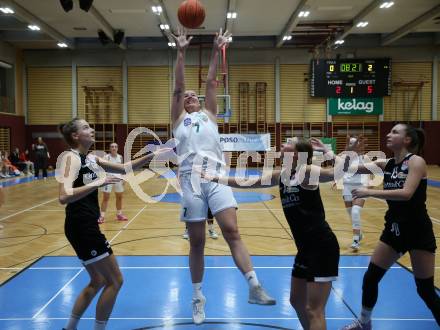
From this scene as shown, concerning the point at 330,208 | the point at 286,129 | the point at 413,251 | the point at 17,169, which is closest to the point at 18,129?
the point at 17,169

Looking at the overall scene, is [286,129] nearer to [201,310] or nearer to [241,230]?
[241,230]

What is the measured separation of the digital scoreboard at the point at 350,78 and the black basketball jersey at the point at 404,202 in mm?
17010

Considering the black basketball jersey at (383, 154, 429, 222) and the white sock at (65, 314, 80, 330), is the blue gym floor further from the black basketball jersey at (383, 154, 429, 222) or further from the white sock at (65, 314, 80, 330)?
the black basketball jersey at (383, 154, 429, 222)

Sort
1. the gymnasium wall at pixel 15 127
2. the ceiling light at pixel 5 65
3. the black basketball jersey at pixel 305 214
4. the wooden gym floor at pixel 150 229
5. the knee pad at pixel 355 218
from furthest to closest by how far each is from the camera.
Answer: the gymnasium wall at pixel 15 127 < the ceiling light at pixel 5 65 < the knee pad at pixel 355 218 < the wooden gym floor at pixel 150 229 < the black basketball jersey at pixel 305 214

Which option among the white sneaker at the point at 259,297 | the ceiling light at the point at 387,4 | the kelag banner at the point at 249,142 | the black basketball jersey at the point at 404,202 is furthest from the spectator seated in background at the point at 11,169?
the black basketball jersey at the point at 404,202

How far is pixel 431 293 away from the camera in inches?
132

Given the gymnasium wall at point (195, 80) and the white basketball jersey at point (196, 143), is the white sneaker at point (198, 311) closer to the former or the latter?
the white basketball jersey at point (196, 143)

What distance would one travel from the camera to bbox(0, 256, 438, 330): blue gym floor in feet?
13.1

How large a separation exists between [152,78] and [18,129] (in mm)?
7701

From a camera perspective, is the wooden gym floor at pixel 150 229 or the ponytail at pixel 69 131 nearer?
the ponytail at pixel 69 131

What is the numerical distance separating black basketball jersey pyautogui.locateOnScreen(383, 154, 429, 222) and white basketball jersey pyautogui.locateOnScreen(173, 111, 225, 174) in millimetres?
1438

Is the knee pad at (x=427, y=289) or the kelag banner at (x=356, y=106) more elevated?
the kelag banner at (x=356, y=106)

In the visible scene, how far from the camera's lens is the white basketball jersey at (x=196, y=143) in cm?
375

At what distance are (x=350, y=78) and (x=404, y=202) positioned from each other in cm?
1785
